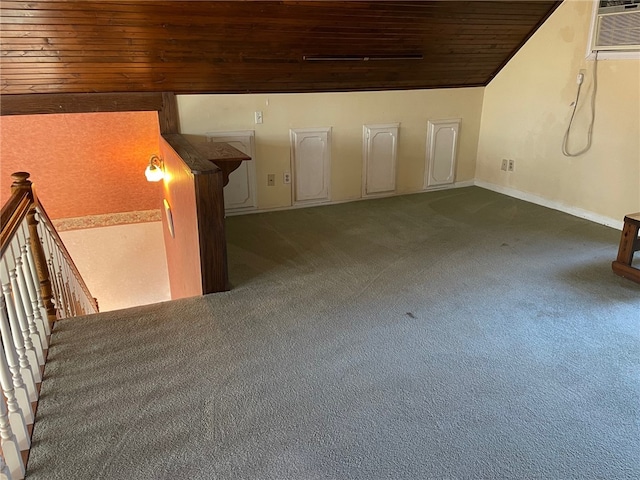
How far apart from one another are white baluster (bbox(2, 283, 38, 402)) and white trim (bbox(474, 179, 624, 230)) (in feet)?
14.6

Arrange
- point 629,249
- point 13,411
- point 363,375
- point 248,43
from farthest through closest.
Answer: point 248,43 < point 629,249 < point 363,375 < point 13,411

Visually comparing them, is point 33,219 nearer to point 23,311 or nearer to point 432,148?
point 23,311

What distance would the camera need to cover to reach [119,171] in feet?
17.1

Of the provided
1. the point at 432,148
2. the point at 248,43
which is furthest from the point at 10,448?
the point at 432,148

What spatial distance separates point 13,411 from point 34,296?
708 millimetres

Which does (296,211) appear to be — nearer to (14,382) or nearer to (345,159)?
(345,159)

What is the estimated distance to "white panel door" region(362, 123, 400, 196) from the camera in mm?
4926

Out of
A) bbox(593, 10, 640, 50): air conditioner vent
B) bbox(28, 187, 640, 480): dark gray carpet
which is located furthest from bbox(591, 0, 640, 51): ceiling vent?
bbox(28, 187, 640, 480): dark gray carpet

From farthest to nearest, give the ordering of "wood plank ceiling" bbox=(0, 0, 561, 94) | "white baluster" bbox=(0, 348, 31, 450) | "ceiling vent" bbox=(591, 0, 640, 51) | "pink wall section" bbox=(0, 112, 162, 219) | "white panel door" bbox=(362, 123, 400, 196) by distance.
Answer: "white panel door" bbox=(362, 123, 400, 196), "pink wall section" bbox=(0, 112, 162, 219), "ceiling vent" bbox=(591, 0, 640, 51), "wood plank ceiling" bbox=(0, 0, 561, 94), "white baluster" bbox=(0, 348, 31, 450)

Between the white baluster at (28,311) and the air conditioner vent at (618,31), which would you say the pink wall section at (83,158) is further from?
the air conditioner vent at (618,31)

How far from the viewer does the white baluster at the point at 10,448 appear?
1614mm

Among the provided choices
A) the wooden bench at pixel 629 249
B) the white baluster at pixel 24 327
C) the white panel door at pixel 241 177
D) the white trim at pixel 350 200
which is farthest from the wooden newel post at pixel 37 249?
the wooden bench at pixel 629 249

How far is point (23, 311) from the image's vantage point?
2.10 meters

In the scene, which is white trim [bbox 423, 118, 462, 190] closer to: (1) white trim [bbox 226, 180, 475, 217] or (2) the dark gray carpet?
(1) white trim [bbox 226, 180, 475, 217]
